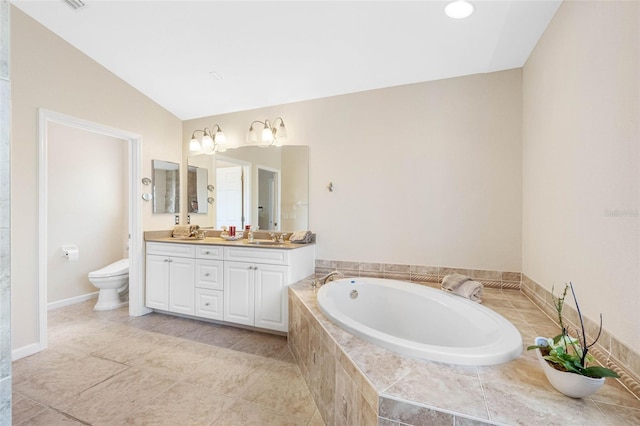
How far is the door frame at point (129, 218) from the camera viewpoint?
2.36 m

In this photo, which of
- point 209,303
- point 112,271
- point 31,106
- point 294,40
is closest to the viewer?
point 294,40

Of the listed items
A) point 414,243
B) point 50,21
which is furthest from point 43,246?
point 414,243

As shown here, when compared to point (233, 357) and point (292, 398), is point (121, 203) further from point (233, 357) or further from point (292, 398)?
point (292, 398)

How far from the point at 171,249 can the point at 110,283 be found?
105cm

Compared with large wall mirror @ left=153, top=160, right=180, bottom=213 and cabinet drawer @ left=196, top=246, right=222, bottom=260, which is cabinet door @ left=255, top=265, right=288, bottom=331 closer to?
cabinet drawer @ left=196, top=246, right=222, bottom=260

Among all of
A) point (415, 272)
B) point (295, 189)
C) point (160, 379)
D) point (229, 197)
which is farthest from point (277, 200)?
point (160, 379)

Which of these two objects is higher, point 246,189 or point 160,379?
point 246,189

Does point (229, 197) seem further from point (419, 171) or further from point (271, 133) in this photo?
point (419, 171)

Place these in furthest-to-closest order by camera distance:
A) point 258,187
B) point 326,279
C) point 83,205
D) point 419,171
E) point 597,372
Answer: point 83,205, point 258,187, point 419,171, point 326,279, point 597,372

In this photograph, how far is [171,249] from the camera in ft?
10.0

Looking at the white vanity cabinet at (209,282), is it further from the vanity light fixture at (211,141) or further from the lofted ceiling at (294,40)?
the lofted ceiling at (294,40)

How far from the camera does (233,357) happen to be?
2275 mm

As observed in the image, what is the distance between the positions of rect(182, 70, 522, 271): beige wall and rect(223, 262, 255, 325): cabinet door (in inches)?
29.4

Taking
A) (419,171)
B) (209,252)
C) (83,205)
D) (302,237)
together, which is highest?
(419,171)
